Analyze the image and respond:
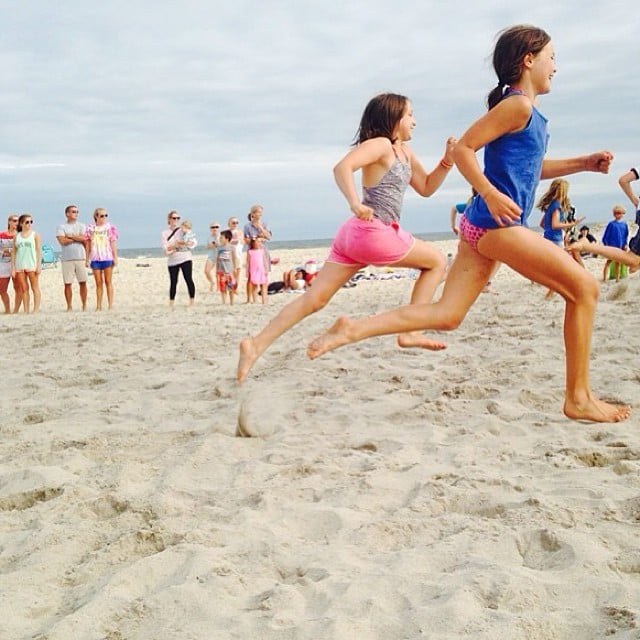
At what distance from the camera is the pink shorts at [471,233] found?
13.1ft

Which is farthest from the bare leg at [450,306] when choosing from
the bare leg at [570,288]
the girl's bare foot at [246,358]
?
the girl's bare foot at [246,358]

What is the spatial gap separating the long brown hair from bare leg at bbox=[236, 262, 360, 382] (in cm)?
153

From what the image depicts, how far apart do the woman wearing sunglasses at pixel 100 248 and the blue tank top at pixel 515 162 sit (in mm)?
10553

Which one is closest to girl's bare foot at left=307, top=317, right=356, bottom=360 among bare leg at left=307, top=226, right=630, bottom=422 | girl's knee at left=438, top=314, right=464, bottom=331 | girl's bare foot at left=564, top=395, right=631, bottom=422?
bare leg at left=307, top=226, right=630, bottom=422

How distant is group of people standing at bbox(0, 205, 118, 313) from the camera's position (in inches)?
540

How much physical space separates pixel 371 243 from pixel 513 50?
1.45m

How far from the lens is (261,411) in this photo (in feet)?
15.0

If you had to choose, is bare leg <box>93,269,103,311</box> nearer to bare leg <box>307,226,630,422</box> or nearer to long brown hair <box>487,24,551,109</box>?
bare leg <box>307,226,630,422</box>

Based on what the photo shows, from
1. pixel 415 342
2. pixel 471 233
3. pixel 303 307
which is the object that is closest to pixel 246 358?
pixel 303 307

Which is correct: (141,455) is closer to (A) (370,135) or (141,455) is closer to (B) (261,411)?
(B) (261,411)

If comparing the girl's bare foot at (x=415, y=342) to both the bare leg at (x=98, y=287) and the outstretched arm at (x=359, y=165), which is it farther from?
the bare leg at (x=98, y=287)

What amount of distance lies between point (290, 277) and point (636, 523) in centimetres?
1454

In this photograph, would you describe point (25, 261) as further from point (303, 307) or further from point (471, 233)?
point (471, 233)

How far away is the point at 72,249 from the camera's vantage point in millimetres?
13773
